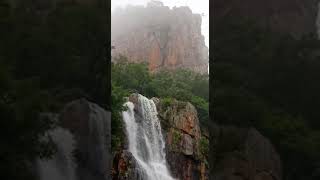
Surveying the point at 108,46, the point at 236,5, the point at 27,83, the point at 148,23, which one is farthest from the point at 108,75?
the point at 148,23

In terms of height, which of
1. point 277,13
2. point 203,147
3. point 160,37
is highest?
point 277,13

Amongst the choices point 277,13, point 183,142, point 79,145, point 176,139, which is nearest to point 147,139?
point 176,139

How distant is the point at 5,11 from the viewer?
5.52m

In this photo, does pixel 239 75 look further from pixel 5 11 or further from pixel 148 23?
pixel 148 23

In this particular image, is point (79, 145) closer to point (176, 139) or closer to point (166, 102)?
point (176, 139)

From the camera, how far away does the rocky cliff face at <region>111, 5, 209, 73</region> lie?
66.6 feet

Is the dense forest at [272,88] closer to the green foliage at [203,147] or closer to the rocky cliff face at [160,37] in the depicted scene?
the green foliage at [203,147]

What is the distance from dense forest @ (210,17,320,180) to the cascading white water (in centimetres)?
840

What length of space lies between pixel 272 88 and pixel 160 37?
1559cm

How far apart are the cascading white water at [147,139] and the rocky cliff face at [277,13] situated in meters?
8.51

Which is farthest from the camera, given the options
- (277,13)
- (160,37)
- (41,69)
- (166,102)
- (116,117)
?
(160,37)

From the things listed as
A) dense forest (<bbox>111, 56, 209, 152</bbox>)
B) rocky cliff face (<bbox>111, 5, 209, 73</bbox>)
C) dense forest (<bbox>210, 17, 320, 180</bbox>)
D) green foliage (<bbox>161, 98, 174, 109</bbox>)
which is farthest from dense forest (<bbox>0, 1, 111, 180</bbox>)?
rocky cliff face (<bbox>111, 5, 209, 73</bbox>)

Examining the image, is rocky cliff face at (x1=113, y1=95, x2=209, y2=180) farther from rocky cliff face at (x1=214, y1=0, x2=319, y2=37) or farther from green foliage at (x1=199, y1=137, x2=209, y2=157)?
rocky cliff face at (x1=214, y1=0, x2=319, y2=37)

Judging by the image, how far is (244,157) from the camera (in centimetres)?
522
